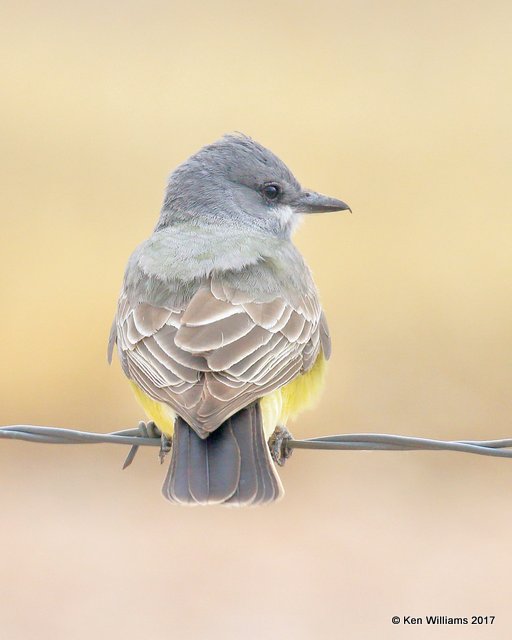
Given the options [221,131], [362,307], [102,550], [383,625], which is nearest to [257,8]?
[221,131]

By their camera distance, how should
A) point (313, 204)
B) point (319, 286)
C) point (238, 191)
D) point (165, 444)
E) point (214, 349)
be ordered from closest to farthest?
point (214, 349), point (165, 444), point (238, 191), point (313, 204), point (319, 286)

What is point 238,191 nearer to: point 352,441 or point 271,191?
point 271,191

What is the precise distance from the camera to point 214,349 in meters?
5.73

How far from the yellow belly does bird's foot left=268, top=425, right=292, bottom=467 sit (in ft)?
0.16

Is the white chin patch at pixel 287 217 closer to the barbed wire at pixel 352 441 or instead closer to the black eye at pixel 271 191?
the black eye at pixel 271 191

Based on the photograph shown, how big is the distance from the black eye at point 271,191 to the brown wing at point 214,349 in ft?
4.32

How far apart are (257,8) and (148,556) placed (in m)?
6.27

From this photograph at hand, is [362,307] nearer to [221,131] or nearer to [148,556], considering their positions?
[221,131]

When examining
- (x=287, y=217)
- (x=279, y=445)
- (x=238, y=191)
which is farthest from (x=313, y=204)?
(x=279, y=445)

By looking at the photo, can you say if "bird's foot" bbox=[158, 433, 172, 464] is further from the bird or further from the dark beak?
the dark beak

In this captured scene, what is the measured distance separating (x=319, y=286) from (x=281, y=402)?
5504mm

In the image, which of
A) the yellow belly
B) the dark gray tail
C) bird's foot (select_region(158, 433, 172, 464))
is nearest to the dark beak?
the yellow belly

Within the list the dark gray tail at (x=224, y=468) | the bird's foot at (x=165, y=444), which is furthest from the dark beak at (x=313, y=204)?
the dark gray tail at (x=224, y=468)

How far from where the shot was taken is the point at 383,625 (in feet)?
30.6
